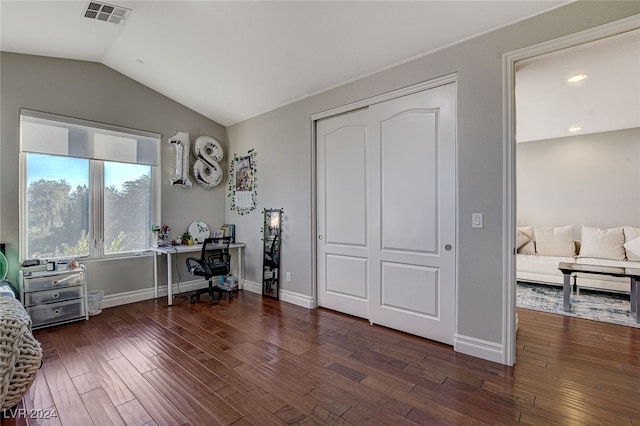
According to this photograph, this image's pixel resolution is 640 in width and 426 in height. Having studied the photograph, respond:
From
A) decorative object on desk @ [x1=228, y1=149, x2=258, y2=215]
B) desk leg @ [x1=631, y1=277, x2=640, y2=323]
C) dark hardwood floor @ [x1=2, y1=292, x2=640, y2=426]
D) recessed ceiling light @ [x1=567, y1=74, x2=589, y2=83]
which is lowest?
dark hardwood floor @ [x1=2, y1=292, x2=640, y2=426]

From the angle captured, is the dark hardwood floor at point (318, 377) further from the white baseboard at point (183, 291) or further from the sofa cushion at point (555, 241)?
the sofa cushion at point (555, 241)

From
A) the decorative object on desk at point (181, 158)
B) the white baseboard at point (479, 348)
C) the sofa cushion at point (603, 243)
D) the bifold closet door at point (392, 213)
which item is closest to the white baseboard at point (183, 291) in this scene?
the bifold closet door at point (392, 213)

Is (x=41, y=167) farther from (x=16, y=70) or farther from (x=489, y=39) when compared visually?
(x=489, y=39)

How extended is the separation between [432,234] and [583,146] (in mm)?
4438

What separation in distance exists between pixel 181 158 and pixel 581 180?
22.0ft

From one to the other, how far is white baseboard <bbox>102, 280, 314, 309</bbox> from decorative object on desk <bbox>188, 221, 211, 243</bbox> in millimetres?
694

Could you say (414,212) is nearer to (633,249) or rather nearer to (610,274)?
(610,274)

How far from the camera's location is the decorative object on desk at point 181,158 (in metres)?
4.48

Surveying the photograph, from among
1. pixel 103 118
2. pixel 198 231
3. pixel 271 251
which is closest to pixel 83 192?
pixel 103 118

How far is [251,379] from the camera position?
2250 mm

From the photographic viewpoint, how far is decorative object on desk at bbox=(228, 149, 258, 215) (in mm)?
4707

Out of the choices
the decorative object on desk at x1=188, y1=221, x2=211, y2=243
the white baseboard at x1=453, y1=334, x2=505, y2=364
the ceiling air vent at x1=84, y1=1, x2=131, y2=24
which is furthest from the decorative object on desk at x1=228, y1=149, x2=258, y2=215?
the white baseboard at x1=453, y1=334, x2=505, y2=364

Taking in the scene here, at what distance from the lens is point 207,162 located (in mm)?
4840

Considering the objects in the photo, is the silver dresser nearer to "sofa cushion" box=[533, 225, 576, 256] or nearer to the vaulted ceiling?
the vaulted ceiling
